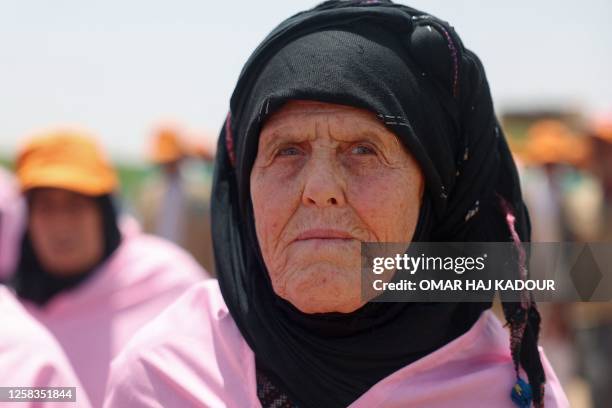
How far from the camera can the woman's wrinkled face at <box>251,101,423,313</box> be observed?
2105 millimetres

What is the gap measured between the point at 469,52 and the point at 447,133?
0.23 metres

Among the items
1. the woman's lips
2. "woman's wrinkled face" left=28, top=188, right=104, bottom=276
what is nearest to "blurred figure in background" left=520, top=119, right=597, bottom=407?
"woman's wrinkled face" left=28, top=188, right=104, bottom=276

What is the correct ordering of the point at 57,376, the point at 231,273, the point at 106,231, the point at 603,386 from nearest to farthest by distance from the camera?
Answer: 1. the point at 231,273
2. the point at 57,376
3. the point at 106,231
4. the point at 603,386

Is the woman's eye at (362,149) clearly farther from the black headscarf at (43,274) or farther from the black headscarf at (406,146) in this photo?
the black headscarf at (43,274)

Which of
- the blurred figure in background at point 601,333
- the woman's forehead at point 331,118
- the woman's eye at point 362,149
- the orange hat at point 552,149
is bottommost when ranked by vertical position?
the blurred figure in background at point 601,333

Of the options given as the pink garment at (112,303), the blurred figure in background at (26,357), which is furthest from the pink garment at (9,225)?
the blurred figure in background at (26,357)

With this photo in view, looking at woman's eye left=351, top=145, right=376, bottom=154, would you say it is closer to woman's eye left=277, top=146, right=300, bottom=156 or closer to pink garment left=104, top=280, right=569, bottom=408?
woman's eye left=277, top=146, right=300, bottom=156

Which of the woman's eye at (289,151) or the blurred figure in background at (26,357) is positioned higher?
the woman's eye at (289,151)

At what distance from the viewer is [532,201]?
807 cm

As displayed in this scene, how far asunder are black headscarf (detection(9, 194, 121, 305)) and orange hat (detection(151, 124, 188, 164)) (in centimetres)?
391

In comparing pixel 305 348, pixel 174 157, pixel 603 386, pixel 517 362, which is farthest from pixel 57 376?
pixel 174 157

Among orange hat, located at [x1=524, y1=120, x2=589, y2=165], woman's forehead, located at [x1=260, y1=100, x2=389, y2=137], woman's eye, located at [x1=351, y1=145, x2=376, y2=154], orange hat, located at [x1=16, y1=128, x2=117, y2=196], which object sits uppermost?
orange hat, located at [x1=524, y1=120, x2=589, y2=165]

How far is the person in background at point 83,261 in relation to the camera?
175 inches

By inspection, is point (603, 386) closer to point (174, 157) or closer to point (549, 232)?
point (549, 232)
